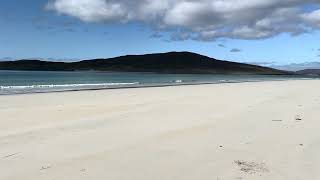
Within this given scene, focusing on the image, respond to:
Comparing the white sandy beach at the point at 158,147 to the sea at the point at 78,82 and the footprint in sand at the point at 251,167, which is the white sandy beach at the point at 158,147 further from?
the sea at the point at 78,82

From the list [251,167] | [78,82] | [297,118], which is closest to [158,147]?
[251,167]

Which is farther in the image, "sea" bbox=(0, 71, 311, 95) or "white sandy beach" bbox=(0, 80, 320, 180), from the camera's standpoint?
"sea" bbox=(0, 71, 311, 95)

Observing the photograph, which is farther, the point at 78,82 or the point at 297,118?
the point at 78,82

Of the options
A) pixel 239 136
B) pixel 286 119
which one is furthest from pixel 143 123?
pixel 286 119

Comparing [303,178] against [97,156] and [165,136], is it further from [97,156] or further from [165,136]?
[165,136]

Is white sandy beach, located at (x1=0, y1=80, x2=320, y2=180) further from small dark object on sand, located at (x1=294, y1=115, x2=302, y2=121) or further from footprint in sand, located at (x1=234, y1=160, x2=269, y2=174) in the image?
small dark object on sand, located at (x1=294, y1=115, x2=302, y2=121)

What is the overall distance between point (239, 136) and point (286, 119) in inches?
123

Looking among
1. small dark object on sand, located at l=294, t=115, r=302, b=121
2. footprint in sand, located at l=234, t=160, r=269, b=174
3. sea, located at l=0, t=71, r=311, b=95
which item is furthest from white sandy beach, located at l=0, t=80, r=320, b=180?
sea, located at l=0, t=71, r=311, b=95

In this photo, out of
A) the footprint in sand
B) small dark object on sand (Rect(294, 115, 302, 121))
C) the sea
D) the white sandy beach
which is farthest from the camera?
the sea

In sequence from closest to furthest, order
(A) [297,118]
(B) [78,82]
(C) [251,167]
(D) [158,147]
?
(C) [251,167], (D) [158,147], (A) [297,118], (B) [78,82]

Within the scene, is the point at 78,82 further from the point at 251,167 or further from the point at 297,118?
the point at 251,167

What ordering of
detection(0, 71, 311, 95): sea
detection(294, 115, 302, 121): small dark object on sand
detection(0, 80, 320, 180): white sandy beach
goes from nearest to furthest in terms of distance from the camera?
detection(0, 80, 320, 180): white sandy beach < detection(294, 115, 302, 121): small dark object on sand < detection(0, 71, 311, 95): sea

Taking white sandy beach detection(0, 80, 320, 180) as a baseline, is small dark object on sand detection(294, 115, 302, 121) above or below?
below

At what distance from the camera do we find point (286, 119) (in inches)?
440
